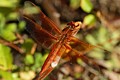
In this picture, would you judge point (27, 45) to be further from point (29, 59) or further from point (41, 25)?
point (41, 25)

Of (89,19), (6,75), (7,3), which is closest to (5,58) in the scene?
(6,75)

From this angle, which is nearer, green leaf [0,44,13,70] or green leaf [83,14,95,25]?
green leaf [0,44,13,70]

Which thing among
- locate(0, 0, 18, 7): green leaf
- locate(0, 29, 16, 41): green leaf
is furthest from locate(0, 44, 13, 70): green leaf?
locate(0, 0, 18, 7): green leaf

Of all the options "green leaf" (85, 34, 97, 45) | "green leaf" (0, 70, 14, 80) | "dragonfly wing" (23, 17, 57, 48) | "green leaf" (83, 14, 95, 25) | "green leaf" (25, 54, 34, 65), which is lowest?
"green leaf" (0, 70, 14, 80)

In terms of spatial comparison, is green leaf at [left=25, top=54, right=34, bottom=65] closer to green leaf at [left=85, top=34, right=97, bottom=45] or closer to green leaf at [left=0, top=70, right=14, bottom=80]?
green leaf at [left=0, top=70, right=14, bottom=80]

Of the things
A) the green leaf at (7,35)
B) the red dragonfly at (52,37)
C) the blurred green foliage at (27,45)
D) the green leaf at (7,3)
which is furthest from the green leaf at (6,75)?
the green leaf at (7,3)

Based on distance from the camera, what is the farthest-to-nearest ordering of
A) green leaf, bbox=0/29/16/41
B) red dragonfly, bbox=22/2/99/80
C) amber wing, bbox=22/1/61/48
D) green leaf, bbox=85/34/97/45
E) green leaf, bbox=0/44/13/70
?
green leaf, bbox=85/34/97/45, green leaf, bbox=0/29/16/41, green leaf, bbox=0/44/13/70, amber wing, bbox=22/1/61/48, red dragonfly, bbox=22/2/99/80

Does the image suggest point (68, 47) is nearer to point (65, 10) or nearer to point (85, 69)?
point (85, 69)

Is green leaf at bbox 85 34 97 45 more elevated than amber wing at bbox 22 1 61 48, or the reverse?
green leaf at bbox 85 34 97 45

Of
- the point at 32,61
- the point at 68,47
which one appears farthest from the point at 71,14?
the point at 68,47
